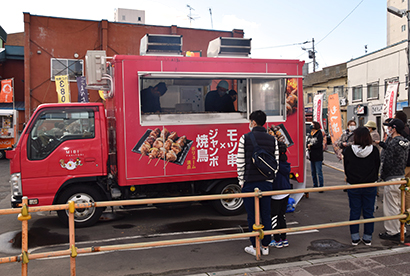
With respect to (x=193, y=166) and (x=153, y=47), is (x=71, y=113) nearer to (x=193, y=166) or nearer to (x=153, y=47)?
(x=153, y=47)

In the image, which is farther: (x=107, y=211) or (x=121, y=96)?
(x=107, y=211)

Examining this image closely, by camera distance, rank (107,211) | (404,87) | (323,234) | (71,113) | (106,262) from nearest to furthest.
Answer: (106,262) < (323,234) < (71,113) < (107,211) < (404,87)

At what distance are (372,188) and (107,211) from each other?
17.8ft

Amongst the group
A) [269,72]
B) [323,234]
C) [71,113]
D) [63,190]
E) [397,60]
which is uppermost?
[397,60]

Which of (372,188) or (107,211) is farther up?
(372,188)

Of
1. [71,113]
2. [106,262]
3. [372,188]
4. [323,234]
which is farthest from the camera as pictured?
[71,113]

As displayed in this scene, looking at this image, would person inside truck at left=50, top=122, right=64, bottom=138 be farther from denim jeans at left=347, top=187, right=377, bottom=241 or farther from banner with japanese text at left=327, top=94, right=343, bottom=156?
banner with japanese text at left=327, top=94, right=343, bottom=156

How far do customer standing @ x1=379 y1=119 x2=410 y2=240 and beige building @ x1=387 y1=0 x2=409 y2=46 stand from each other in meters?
36.5

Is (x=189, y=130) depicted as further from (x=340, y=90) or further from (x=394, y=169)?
(x=340, y=90)

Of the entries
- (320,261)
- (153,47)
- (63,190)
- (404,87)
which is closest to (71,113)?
(63,190)

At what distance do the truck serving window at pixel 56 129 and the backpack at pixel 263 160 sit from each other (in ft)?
10.7

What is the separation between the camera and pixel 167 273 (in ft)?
14.4

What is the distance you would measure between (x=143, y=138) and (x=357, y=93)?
94.7 ft

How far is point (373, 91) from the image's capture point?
28516 mm
